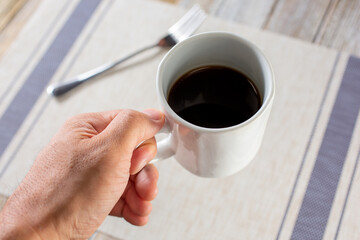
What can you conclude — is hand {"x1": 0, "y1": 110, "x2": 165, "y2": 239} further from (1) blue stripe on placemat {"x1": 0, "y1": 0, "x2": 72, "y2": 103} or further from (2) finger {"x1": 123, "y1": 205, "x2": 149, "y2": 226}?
(1) blue stripe on placemat {"x1": 0, "y1": 0, "x2": 72, "y2": 103}

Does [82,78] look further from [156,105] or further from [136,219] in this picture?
[136,219]

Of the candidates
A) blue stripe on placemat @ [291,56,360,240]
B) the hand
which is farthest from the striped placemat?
the hand

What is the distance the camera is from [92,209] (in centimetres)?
48

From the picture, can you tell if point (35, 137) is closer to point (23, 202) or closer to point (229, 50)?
point (23, 202)

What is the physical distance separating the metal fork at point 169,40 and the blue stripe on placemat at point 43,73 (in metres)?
0.04

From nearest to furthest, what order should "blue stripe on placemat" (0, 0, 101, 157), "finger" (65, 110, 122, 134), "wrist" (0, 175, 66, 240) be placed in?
"wrist" (0, 175, 66, 240) < "finger" (65, 110, 122, 134) < "blue stripe on placemat" (0, 0, 101, 157)

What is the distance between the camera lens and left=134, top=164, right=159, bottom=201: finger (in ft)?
1.93

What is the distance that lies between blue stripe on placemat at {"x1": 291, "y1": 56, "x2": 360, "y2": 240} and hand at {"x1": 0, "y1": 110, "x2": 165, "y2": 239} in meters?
0.24

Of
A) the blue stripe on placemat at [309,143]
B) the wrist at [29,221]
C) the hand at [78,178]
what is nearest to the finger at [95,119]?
the hand at [78,178]

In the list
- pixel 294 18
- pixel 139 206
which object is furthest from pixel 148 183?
pixel 294 18

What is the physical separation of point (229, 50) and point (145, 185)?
0.76 feet

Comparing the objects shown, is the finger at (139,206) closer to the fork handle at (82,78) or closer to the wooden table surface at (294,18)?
the fork handle at (82,78)

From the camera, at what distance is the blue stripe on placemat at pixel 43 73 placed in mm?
671

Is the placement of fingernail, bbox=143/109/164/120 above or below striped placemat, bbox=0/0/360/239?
above
